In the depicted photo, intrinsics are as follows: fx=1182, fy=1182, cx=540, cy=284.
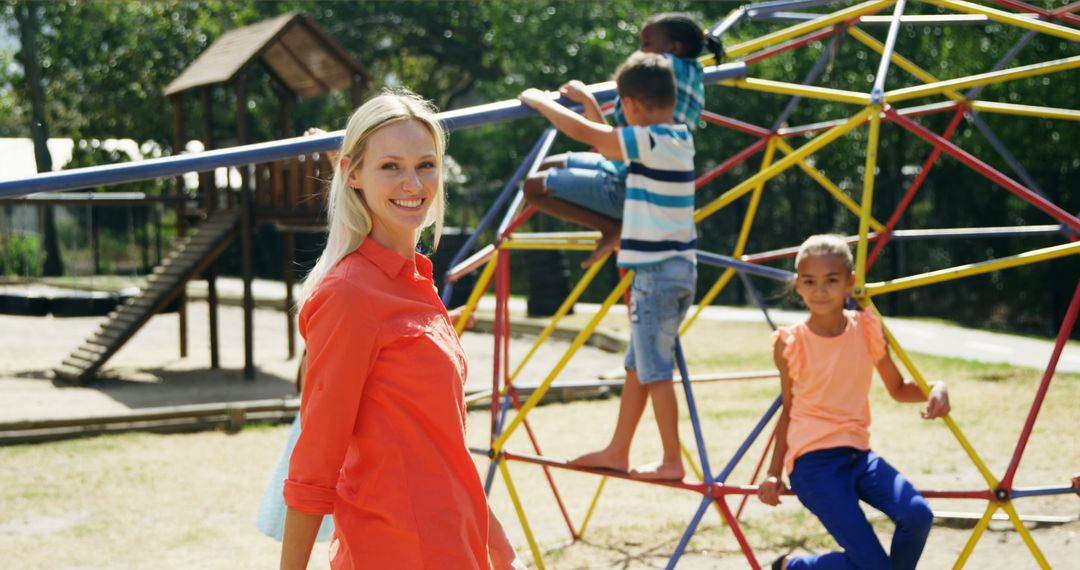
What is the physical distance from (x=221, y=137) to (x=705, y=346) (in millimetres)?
14848

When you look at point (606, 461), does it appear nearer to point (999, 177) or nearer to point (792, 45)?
point (999, 177)

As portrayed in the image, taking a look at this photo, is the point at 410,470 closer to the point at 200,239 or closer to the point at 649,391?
the point at 649,391

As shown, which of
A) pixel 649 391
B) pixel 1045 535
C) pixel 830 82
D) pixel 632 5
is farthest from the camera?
pixel 632 5

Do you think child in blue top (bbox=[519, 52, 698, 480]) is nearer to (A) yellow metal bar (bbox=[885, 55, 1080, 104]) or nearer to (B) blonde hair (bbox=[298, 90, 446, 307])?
(A) yellow metal bar (bbox=[885, 55, 1080, 104])

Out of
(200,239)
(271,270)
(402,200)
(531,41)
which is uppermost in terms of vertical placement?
(531,41)

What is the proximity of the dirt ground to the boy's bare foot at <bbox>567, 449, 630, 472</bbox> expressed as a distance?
3.06 ft

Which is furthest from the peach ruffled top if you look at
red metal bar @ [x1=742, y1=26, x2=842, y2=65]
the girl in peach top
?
red metal bar @ [x1=742, y1=26, x2=842, y2=65]

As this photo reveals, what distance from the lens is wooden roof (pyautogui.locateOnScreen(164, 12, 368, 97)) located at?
37.1 ft

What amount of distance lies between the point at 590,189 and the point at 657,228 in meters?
0.41

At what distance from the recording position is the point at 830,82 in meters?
16.8

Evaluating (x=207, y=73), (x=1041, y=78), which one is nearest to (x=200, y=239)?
(x=207, y=73)

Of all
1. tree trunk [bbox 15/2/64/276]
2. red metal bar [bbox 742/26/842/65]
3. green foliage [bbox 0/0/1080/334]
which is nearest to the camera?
red metal bar [bbox 742/26/842/65]

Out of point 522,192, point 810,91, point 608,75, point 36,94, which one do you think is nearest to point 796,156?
point 810,91

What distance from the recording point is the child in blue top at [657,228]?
12.2ft
